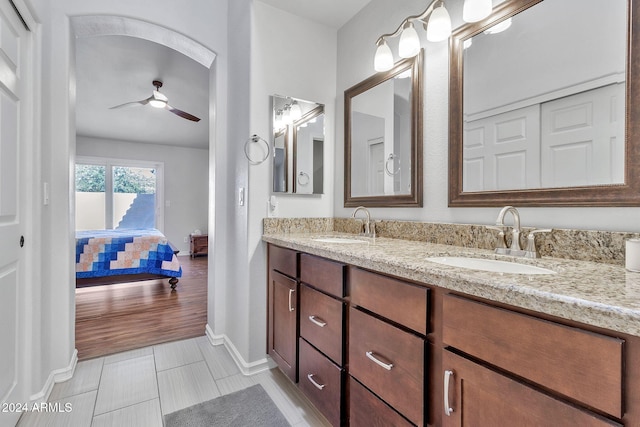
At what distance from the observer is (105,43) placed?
2629 millimetres

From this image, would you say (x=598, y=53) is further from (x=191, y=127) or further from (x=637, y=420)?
(x=191, y=127)

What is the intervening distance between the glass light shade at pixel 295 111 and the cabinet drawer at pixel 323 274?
1.05 meters

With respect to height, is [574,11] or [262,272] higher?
[574,11]

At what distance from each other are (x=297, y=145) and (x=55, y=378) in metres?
2.06

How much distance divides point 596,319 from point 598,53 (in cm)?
98

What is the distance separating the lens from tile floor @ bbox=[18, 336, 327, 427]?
148cm

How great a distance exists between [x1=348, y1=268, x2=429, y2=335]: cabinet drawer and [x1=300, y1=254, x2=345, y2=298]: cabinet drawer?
6cm

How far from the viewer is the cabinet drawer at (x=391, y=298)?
Result: 2.89 ft

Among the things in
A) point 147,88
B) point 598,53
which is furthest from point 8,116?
point 147,88

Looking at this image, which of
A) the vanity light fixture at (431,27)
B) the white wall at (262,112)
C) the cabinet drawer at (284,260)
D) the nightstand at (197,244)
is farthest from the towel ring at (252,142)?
the nightstand at (197,244)

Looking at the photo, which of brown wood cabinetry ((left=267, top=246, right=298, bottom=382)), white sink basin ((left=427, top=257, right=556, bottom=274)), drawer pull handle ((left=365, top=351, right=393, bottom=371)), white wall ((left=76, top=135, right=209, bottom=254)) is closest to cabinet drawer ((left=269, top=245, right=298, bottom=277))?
brown wood cabinetry ((left=267, top=246, right=298, bottom=382))

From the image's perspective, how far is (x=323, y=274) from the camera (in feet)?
4.33

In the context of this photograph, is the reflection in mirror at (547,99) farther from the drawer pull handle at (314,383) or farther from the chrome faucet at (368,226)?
the drawer pull handle at (314,383)

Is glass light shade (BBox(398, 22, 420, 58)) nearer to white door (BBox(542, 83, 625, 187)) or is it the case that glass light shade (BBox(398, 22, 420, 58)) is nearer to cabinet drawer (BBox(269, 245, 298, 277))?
white door (BBox(542, 83, 625, 187))
